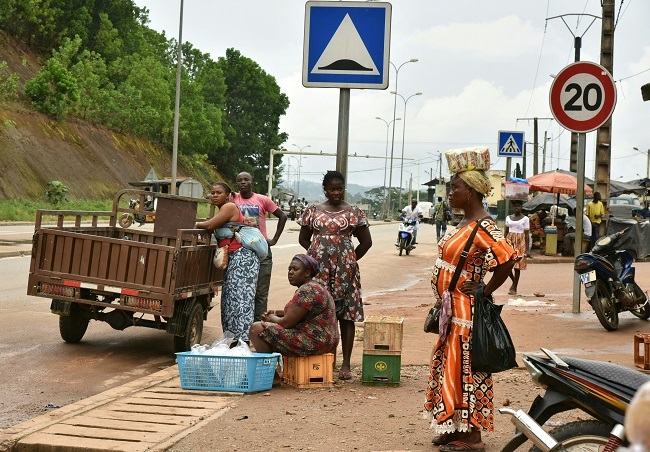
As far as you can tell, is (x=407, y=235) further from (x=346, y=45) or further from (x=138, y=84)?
(x=138, y=84)

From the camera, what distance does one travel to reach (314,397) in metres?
7.82

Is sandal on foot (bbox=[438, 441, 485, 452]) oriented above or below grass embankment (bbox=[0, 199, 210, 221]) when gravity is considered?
below

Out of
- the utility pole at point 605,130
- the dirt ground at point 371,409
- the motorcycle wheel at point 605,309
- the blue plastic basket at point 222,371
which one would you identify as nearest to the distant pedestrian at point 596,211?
the utility pole at point 605,130

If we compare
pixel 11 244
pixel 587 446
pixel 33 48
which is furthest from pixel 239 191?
pixel 33 48

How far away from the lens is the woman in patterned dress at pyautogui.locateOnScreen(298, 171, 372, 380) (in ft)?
28.5

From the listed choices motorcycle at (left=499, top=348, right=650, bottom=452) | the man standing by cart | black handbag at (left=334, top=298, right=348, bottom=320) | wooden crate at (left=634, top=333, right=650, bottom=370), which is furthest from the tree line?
motorcycle at (left=499, top=348, right=650, bottom=452)

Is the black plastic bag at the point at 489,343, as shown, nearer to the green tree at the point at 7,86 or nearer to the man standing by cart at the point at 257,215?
the man standing by cart at the point at 257,215

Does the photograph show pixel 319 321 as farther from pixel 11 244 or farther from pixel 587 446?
pixel 11 244

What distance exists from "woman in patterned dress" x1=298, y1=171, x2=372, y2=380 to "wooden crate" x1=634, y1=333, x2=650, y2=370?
2331 millimetres

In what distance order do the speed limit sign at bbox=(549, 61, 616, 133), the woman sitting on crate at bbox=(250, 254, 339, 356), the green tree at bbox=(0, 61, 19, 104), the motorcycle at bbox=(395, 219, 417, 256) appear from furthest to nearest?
the green tree at bbox=(0, 61, 19, 104), the motorcycle at bbox=(395, 219, 417, 256), the speed limit sign at bbox=(549, 61, 616, 133), the woman sitting on crate at bbox=(250, 254, 339, 356)

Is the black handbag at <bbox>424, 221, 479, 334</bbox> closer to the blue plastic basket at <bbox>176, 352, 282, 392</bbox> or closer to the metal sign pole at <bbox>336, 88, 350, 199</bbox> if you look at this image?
the blue plastic basket at <bbox>176, 352, 282, 392</bbox>

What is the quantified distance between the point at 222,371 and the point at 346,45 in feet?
8.97

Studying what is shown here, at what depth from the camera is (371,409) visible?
736cm

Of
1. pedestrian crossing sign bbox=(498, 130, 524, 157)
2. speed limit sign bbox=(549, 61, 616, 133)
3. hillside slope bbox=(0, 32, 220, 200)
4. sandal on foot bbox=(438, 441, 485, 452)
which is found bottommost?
sandal on foot bbox=(438, 441, 485, 452)
